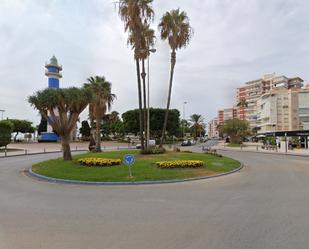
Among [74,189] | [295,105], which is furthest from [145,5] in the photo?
[295,105]

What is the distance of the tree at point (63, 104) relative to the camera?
2169 centimetres

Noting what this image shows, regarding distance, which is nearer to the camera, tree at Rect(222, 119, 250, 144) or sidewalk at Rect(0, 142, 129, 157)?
sidewalk at Rect(0, 142, 129, 157)

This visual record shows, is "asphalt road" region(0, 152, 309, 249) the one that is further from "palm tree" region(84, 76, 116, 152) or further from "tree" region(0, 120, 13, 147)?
"tree" region(0, 120, 13, 147)

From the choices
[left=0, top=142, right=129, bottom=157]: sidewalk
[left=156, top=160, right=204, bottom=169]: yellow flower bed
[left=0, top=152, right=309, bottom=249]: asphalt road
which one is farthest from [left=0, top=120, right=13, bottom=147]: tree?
[left=0, top=152, right=309, bottom=249]: asphalt road

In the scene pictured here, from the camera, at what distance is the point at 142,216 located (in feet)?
26.0

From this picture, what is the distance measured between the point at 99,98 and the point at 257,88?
12450cm

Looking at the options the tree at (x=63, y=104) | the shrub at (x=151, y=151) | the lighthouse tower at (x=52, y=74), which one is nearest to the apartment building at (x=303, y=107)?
the lighthouse tower at (x=52, y=74)

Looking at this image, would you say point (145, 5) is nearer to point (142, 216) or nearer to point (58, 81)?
point (142, 216)

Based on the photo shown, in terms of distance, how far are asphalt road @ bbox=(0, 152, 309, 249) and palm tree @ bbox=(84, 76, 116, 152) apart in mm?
23145

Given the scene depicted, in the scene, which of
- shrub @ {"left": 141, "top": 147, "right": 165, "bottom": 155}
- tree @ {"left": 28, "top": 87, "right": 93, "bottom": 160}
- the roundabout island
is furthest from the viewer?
shrub @ {"left": 141, "top": 147, "right": 165, "bottom": 155}

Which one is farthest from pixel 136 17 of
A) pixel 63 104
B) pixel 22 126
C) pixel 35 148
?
pixel 22 126

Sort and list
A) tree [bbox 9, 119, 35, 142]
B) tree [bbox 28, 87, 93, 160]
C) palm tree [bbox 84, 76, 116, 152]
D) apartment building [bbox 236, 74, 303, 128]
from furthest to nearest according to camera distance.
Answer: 1. apartment building [bbox 236, 74, 303, 128]
2. tree [bbox 9, 119, 35, 142]
3. palm tree [bbox 84, 76, 116, 152]
4. tree [bbox 28, 87, 93, 160]

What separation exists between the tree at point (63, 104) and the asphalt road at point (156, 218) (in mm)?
10175

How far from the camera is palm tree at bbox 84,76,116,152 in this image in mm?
35500
